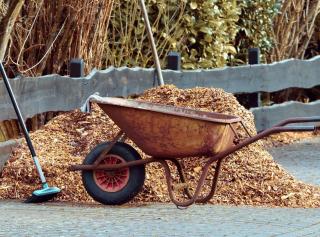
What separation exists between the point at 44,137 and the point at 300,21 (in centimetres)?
719

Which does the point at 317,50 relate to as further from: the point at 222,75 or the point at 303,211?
the point at 303,211

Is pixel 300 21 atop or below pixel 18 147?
atop

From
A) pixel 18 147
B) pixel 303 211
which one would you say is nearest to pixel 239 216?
pixel 303 211

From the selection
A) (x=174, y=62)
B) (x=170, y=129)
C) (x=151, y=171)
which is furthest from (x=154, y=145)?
(x=174, y=62)

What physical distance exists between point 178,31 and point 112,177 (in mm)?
5534

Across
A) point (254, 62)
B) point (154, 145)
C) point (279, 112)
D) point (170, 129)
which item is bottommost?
point (279, 112)

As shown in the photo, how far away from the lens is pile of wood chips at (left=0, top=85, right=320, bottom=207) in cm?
868

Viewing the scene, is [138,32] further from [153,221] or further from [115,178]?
[153,221]

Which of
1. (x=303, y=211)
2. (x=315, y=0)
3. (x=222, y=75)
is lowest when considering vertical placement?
(x=303, y=211)

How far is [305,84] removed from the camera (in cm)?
1428

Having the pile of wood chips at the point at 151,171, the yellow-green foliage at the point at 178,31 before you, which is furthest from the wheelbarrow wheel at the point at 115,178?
the yellow-green foliage at the point at 178,31

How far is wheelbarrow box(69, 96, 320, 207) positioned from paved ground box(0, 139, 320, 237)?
144 mm

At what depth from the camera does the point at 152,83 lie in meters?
11.6

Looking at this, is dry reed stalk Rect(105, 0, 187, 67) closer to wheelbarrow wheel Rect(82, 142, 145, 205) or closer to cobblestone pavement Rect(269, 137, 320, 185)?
cobblestone pavement Rect(269, 137, 320, 185)
